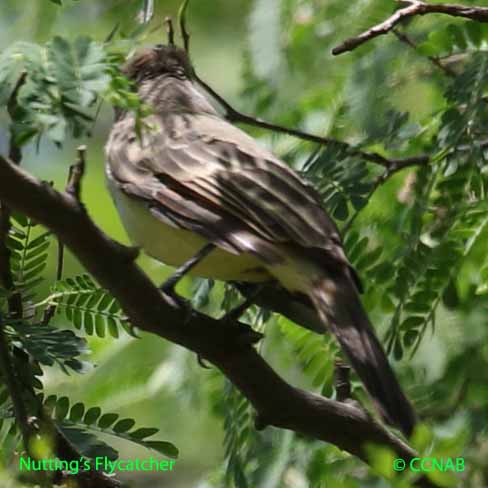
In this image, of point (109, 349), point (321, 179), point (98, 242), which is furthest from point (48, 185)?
point (109, 349)

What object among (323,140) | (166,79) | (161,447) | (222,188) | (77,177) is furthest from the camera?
(166,79)

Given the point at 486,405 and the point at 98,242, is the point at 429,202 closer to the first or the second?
the point at 486,405

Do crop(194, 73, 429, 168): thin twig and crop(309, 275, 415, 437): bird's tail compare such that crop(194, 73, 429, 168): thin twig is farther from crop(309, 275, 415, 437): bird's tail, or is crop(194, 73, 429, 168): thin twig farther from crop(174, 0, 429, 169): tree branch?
crop(309, 275, 415, 437): bird's tail

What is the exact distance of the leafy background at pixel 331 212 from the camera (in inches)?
133

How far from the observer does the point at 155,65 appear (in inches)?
216

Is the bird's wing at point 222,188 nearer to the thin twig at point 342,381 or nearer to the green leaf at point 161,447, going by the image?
the thin twig at point 342,381

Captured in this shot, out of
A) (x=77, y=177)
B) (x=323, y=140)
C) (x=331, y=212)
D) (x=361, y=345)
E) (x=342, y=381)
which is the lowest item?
(x=342, y=381)

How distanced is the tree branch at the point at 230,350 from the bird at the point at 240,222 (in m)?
0.20

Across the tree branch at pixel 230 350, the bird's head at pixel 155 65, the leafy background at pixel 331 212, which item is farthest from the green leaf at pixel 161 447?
the bird's head at pixel 155 65

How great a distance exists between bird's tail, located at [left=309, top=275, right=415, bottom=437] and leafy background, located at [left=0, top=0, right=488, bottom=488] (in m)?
0.15

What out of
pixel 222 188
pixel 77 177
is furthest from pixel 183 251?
pixel 77 177

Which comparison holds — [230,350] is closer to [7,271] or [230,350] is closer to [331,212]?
[7,271]

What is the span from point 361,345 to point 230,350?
1.16 ft

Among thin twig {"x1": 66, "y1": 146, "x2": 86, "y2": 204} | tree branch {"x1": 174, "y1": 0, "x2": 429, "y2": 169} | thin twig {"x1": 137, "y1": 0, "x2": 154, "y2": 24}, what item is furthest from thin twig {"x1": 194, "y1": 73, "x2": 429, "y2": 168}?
thin twig {"x1": 66, "y1": 146, "x2": 86, "y2": 204}
